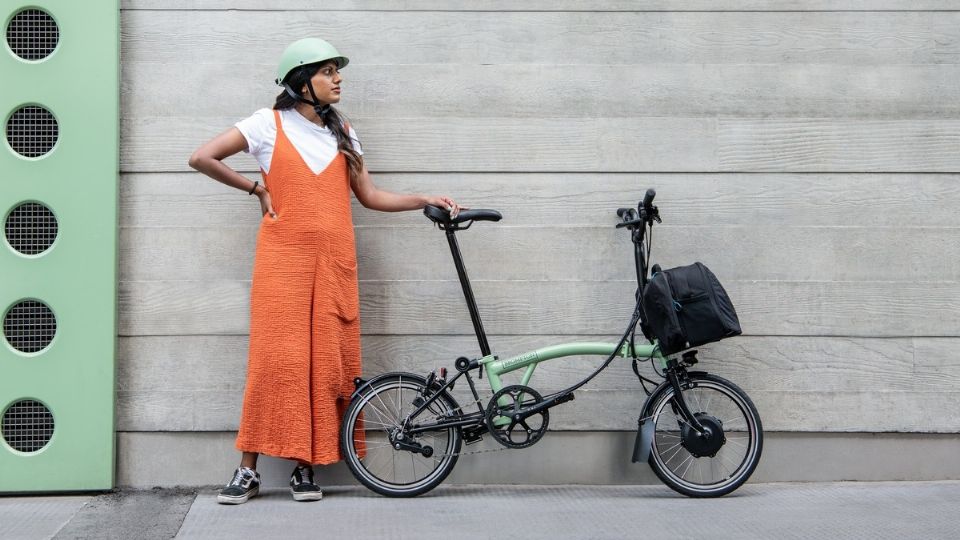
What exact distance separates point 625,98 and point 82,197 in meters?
2.55

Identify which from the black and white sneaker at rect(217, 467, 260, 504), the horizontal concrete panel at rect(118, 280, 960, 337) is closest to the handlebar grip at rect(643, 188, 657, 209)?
the horizontal concrete panel at rect(118, 280, 960, 337)

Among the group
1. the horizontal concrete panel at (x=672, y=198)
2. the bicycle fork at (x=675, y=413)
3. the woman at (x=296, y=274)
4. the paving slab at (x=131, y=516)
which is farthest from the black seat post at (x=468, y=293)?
the paving slab at (x=131, y=516)

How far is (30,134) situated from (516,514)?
2.78 meters

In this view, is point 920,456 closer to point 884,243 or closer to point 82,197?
point 884,243

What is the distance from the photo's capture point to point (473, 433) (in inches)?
186

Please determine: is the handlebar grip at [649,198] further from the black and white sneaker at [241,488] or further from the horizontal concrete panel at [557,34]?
the black and white sneaker at [241,488]

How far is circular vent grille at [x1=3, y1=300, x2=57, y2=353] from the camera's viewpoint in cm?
477

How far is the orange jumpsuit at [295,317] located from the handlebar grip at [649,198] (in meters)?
1.35

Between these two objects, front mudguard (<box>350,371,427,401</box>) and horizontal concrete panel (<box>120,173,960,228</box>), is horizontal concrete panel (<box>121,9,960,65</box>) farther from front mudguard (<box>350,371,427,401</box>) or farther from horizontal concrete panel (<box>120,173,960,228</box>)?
front mudguard (<box>350,371,427,401</box>)

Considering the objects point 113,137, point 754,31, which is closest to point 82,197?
point 113,137

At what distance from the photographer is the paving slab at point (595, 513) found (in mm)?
4051

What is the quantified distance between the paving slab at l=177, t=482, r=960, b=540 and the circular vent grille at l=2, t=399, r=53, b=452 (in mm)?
769

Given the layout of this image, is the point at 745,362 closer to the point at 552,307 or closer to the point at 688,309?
the point at 688,309

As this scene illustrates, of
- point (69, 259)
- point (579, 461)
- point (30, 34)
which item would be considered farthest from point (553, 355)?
point (30, 34)
